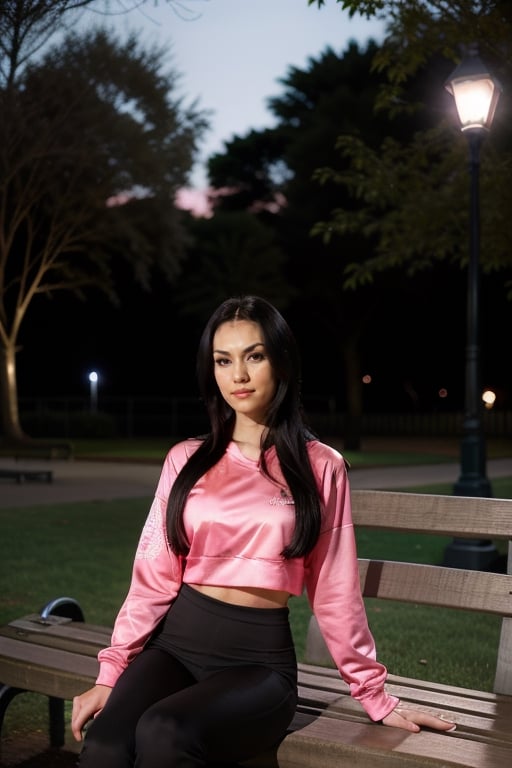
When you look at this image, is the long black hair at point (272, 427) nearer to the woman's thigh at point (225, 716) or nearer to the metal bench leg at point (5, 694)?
the woman's thigh at point (225, 716)

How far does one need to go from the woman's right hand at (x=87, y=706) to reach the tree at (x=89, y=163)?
19187 mm

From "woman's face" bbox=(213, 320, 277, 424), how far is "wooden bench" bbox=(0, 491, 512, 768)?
2.31ft

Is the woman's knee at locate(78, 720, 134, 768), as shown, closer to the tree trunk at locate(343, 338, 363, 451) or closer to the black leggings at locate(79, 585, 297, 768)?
the black leggings at locate(79, 585, 297, 768)

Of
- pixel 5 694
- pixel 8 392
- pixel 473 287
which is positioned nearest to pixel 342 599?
pixel 5 694

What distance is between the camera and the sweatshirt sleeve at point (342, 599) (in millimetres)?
2719

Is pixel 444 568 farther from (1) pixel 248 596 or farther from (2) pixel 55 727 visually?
(2) pixel 55 727

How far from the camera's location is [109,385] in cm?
4288

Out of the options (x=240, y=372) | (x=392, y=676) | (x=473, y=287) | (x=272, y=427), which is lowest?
(x=392, y=676)

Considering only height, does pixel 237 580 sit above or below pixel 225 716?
above

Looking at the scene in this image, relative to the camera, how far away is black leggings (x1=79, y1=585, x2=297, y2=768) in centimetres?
239

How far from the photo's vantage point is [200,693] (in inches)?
98.3

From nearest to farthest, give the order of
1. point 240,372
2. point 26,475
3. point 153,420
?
point 240,372 → point 26,475 → point 153,420

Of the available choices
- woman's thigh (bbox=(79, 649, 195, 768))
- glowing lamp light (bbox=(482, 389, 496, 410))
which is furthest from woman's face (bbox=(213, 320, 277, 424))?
glowing lamp light (bbox=(482, 389, 496, 410))

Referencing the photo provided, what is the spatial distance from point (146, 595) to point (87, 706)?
0.35 metres
